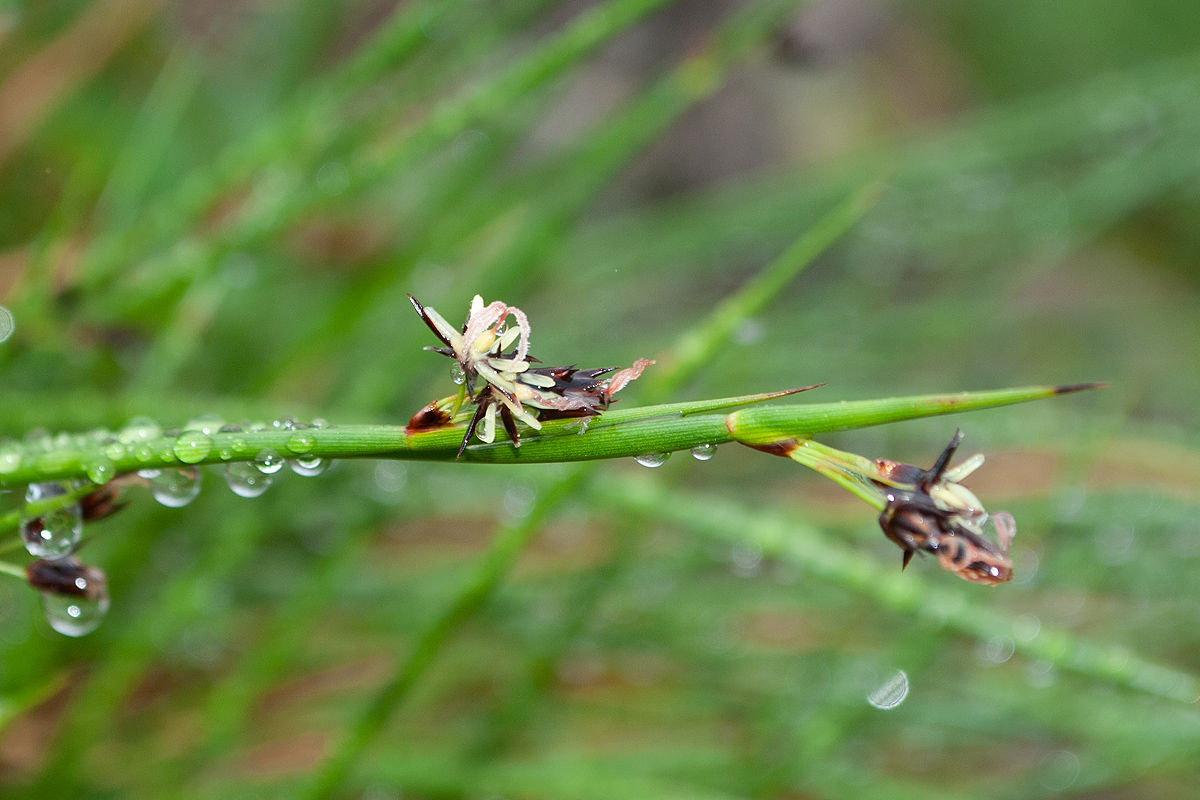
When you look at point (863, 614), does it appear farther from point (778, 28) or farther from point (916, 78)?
point (916, 78)

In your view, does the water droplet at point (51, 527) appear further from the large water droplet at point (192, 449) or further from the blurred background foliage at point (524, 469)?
the blurred background foliage at point (524, 469)

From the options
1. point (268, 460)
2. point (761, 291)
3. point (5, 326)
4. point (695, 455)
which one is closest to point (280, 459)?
point (268, 460)

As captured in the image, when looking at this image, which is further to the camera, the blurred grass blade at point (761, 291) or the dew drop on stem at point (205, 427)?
the blurred grass blade at point (761, 291)

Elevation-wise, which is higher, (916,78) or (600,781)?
(916,78)

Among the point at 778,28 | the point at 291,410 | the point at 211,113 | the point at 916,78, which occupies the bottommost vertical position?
the point at 291,410

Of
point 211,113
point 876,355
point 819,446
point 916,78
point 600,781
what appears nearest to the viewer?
point 819,446

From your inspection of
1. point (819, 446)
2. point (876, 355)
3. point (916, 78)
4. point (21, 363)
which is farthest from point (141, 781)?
point (916, 78)

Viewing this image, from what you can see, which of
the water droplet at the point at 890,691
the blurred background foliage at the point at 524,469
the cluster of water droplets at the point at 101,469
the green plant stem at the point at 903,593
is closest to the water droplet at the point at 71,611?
the cluster of water droplets at the point at 101,469
